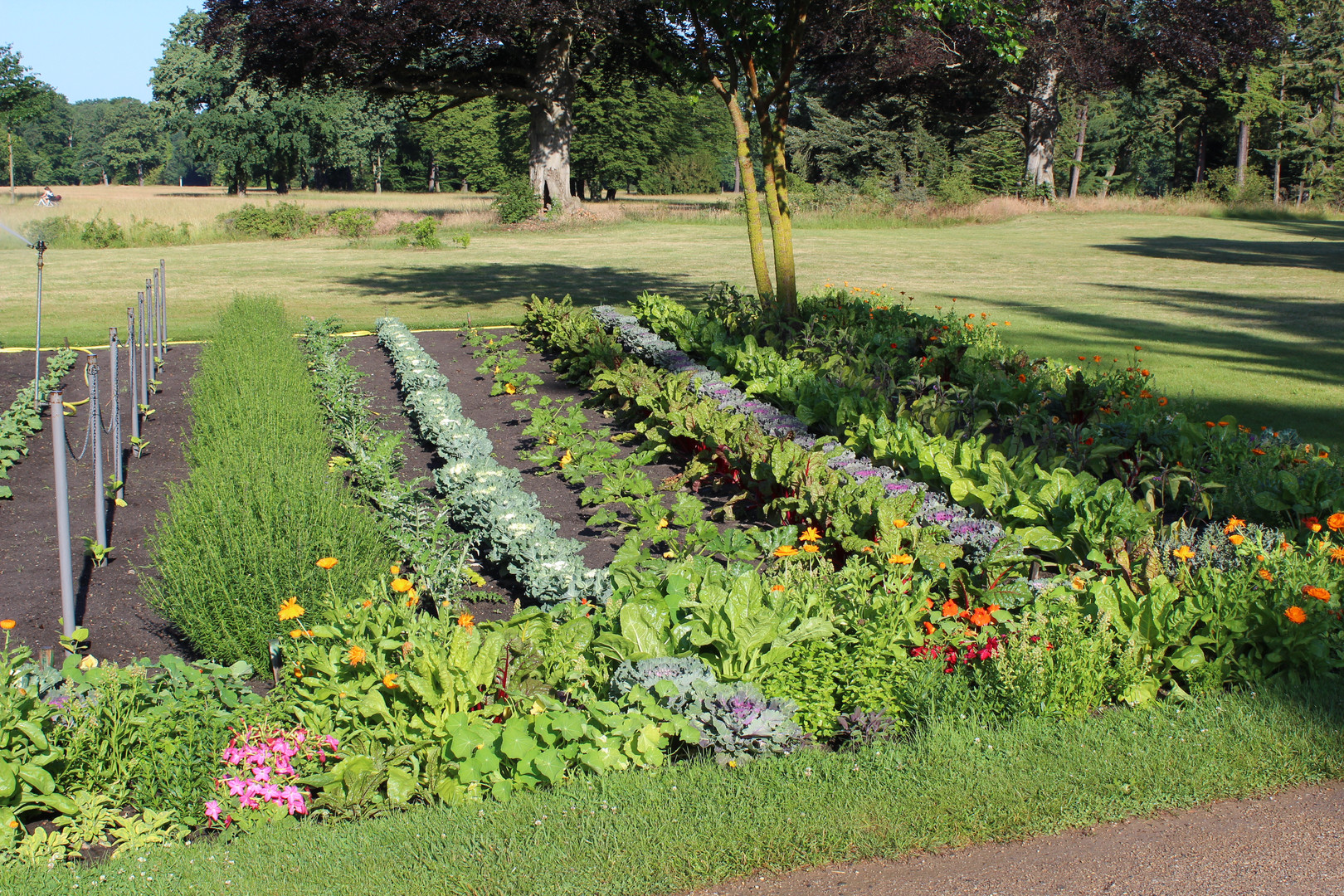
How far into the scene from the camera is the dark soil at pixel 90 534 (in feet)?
12.8

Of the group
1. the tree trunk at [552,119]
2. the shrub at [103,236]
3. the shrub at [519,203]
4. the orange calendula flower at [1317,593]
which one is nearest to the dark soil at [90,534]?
the orange calendula flower at [1317,593]

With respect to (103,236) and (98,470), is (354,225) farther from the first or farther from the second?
(98,470)

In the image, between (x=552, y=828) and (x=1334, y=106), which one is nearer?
(x=552, y=828)

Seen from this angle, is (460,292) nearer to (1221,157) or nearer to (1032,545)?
(1032,545)

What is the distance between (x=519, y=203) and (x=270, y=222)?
22.2ft

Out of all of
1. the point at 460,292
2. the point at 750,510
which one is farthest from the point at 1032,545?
the point at 460,292

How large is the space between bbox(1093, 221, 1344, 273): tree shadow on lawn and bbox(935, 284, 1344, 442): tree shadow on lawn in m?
6.54

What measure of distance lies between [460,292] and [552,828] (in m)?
14.0

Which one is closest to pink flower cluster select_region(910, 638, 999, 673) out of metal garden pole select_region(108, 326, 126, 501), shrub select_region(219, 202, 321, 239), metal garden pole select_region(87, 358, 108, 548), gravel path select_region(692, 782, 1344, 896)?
gravel path select_region(692, 782, 1344, 896)

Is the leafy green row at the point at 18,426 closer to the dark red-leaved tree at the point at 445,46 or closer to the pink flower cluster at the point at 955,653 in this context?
the pink flower cluster at the point at 955,653

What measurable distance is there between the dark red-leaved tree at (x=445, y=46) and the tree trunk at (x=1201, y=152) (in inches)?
1251

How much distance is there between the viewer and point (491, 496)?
472 cm

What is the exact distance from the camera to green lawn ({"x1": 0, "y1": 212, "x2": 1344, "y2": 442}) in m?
9.77

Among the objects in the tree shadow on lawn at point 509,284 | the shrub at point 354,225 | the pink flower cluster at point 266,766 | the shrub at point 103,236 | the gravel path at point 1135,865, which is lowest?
the gravel path at point 1135,865
